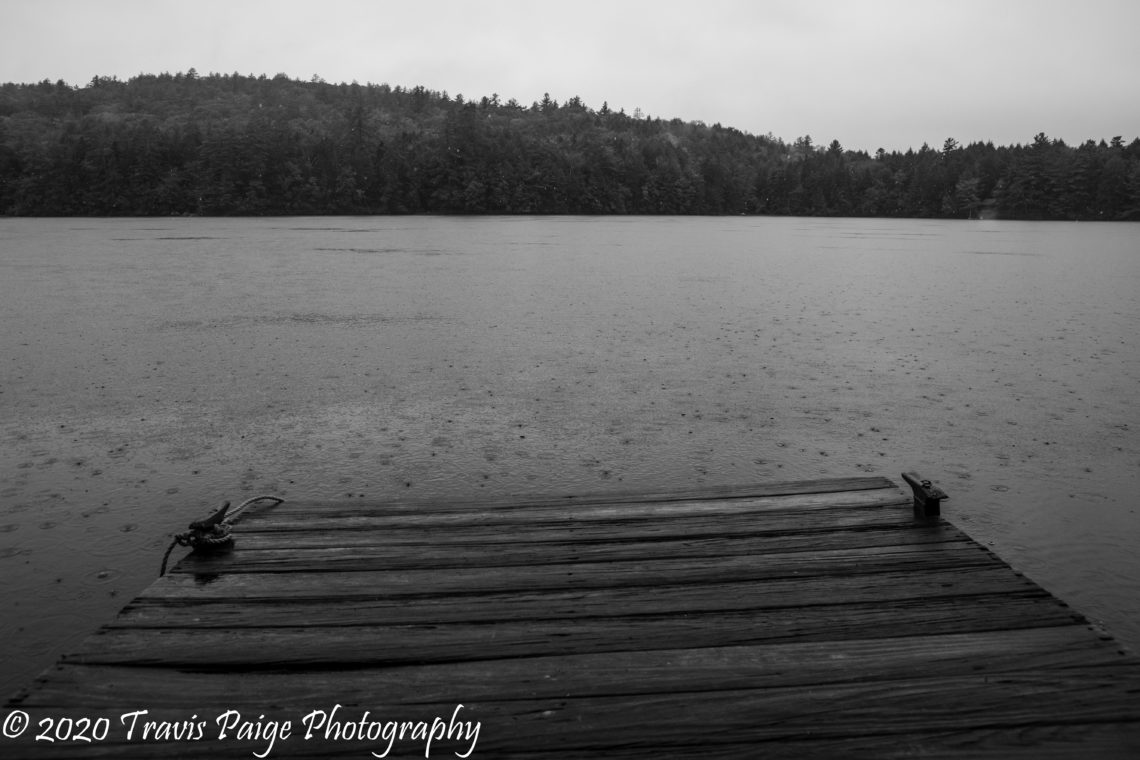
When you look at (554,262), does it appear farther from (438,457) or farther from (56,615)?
(56,615)

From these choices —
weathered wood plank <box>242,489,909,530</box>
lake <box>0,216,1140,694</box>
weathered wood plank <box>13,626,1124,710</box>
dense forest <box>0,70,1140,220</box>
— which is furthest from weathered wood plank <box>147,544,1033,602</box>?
dense forest <box>0,70,1140,220</box>

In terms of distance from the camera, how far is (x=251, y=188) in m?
91.6

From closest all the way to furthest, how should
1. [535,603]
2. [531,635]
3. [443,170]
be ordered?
1. [531,635]
2. [535,603]
3. [443,170]

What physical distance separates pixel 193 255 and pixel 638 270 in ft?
60.3

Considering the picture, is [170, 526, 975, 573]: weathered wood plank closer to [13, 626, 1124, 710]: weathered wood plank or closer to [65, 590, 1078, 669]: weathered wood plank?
[65, 590, 1078, 669]: weathered wood plank

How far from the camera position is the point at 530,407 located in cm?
987

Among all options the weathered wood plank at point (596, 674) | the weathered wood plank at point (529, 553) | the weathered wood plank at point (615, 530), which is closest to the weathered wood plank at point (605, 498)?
the weathered wood plank at point (615, 530)

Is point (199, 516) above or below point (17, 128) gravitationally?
below

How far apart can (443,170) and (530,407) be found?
93.9 m

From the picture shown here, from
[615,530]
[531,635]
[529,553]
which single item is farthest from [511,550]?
[531,635]

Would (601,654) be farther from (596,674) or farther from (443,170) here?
(443,170)

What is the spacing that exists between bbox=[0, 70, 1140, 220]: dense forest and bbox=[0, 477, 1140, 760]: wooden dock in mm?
94905

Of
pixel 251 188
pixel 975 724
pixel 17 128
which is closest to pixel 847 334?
pixel 975 724

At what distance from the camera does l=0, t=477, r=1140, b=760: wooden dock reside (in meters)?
2.93
